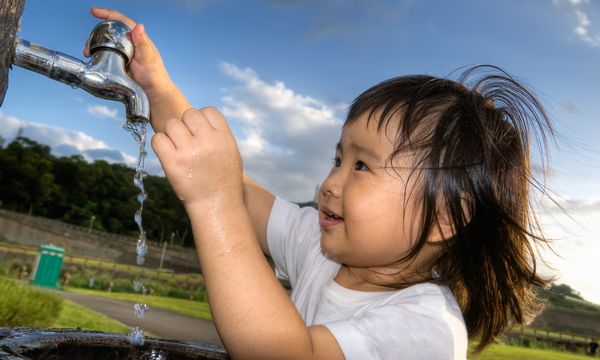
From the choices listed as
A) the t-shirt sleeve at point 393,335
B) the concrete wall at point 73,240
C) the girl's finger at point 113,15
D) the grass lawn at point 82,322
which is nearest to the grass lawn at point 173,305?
the grass lawn at point 82,322

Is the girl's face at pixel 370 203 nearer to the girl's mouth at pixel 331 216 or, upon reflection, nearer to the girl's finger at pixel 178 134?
the girl's mouth at pixel 331 216

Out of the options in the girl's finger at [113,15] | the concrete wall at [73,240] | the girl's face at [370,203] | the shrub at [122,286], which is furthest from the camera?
the concrete wall at [73,240]

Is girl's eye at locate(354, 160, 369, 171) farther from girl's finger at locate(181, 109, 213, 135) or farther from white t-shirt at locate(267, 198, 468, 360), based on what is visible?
girl's finger at locate(181, 109, 213, 135)

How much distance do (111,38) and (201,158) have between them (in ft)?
1.27

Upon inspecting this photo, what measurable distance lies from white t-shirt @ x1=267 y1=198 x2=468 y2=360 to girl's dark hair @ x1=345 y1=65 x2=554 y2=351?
0.53ft

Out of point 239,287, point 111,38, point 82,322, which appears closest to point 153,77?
point 111,38

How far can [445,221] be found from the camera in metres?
1.67

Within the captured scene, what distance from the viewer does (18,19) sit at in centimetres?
101

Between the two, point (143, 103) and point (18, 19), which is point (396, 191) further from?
point (18, 19)

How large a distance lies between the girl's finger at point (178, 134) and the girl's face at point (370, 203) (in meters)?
0.60

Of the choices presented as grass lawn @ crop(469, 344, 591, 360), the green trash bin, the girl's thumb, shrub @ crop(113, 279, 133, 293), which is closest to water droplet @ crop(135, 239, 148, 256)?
the girl's thumb

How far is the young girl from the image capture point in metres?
1.12

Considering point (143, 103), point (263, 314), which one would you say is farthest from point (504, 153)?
point (143, 103)

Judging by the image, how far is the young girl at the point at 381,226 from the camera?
1120 mm
